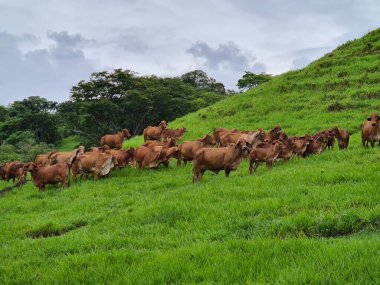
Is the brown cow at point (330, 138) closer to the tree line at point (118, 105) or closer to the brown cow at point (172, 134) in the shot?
the brown cow at point (172, 134)

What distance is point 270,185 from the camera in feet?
36.3

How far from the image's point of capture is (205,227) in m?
8.61

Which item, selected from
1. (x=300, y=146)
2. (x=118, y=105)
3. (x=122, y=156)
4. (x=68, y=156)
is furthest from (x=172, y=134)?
(x=118, y=105)

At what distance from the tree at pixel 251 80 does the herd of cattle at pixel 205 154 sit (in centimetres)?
5864

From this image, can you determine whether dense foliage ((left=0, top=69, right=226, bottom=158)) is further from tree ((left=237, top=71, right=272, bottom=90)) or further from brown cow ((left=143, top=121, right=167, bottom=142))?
brown cow ((left=143, top=121, right=167, bottom=142))

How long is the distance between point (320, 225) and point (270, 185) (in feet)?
10.9

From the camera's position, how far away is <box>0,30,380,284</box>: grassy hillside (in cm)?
617

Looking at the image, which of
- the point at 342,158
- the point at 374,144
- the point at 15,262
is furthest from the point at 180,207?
the point at 374,144

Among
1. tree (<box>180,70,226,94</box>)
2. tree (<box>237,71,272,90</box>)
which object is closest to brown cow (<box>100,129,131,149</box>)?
tree (<box>237,71,272,90</box>)

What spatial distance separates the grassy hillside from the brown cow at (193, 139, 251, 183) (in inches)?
16.8

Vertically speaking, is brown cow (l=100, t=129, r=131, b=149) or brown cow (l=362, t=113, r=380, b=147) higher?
brown cow (l=100, t=129, r=131, b=149)

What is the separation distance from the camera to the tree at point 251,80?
76.3m

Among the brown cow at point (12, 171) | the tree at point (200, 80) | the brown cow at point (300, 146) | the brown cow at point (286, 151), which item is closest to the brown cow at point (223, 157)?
the brown cow at point (286, 151)

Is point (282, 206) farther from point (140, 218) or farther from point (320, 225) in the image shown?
point (140, 218)
